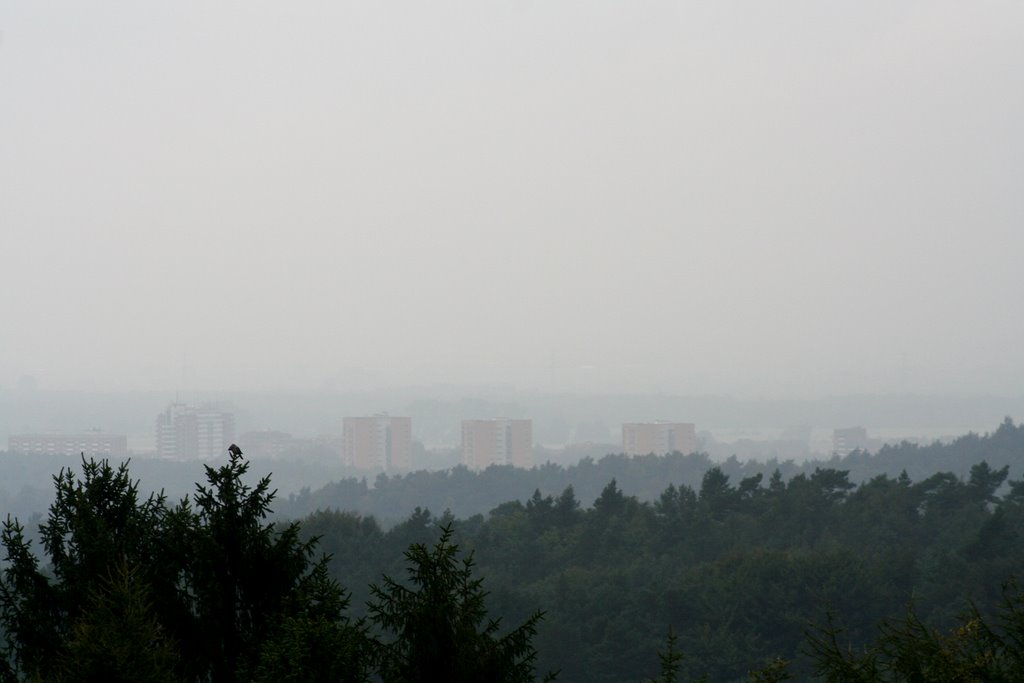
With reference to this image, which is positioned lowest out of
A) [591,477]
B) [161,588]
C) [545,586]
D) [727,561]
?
[591,477]

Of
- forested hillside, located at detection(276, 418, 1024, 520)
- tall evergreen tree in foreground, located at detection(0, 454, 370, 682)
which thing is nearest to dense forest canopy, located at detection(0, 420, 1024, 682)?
tall evergreen tree in foreground, located at detection(0, 454, 370, 682)

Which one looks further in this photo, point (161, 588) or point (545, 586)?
point (545, 586)

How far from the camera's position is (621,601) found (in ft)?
161

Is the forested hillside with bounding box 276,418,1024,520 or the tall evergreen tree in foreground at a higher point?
the tall evergreen tree in foreground

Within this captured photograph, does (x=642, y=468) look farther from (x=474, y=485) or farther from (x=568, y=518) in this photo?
(x=568, y=518)

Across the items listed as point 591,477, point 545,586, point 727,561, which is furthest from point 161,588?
point 591,477

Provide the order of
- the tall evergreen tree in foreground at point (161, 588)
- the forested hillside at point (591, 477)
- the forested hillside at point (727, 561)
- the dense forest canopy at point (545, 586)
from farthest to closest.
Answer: the forested hillside at point (591, 477), the forested hillside at point (727, 561), the dense forest canopy at point (545, 586), the tall evergreen tree in foreground at point (161, 588)

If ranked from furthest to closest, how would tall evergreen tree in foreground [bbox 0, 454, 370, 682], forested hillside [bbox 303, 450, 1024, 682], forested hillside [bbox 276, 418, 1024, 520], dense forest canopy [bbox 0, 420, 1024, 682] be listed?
forested hillside [bbox 276, 418, 1024, 520] < forested hillside [bbox 303, 450, 1024, 682] < dense forest canopy [bbox 0, 420, 1024, 682] < tall evergreen tree in foreground [bbox 0, 454, 370, 682]

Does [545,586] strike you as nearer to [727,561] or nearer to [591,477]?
[727,561]

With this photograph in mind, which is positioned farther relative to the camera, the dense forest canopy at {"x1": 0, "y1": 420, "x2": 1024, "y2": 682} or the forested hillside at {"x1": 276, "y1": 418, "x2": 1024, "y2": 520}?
the forested hillside at {"x1": 276, "y1": 418, "x2": 1024, "y2": 520}

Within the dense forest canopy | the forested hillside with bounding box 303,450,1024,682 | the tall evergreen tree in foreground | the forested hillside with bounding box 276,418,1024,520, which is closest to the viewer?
the tall evergreen tree in foreground

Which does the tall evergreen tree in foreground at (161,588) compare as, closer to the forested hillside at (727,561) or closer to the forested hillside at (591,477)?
the forested hillside at (727,561)

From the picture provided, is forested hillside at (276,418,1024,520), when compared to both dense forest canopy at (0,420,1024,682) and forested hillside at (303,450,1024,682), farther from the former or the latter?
dense forest canopy at (0,420,1024,682)

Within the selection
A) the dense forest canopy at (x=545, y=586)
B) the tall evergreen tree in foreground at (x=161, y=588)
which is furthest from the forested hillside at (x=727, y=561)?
the tall evergreen tree in foreground at (x=161, y=588)
